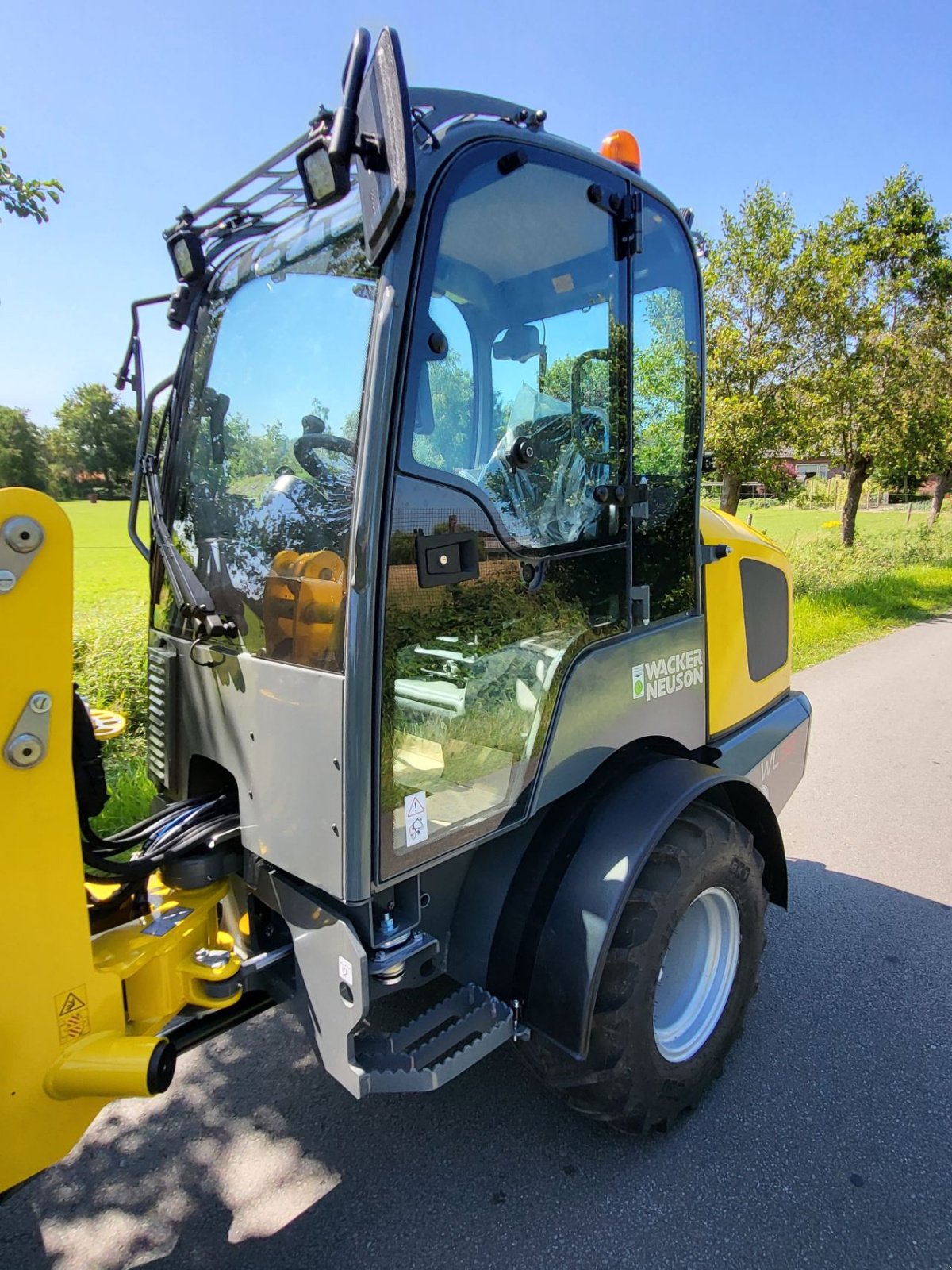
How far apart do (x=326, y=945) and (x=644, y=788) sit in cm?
102

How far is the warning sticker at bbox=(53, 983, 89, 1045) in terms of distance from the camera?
1606 millimetres

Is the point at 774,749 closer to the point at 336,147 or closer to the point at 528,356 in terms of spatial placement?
the point at 528,356

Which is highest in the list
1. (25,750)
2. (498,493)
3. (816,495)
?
(816,495)

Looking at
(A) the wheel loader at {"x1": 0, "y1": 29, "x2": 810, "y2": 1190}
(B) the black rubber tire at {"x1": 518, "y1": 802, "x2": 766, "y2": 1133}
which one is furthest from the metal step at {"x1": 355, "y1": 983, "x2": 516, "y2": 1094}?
(B) the black rubber tire at {"x1": 518, "y1": 802, "x2": 766, "y2": 1133}

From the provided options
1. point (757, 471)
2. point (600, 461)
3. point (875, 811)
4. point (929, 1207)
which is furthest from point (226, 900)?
point (757, 471)

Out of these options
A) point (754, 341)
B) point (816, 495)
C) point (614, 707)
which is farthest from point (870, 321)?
point (816, 495)

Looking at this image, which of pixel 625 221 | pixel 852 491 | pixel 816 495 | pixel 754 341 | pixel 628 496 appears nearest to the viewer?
pixel 625 221

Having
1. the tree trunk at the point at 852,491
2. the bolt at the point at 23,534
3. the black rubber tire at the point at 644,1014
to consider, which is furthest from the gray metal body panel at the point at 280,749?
the tree trunk at the point at 852,491

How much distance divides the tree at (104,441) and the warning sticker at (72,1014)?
1.50 m

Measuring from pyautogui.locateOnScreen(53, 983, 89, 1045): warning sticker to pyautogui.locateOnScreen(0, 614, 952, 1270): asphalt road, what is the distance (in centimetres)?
84

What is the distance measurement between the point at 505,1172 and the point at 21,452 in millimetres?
5369

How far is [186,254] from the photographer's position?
7.37ft

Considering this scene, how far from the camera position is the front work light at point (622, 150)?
2.23 meters

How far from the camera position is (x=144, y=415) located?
2.25 meters
